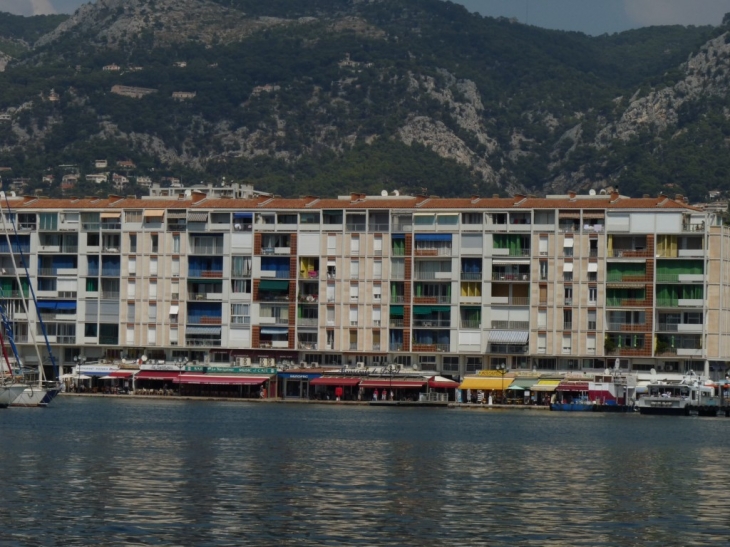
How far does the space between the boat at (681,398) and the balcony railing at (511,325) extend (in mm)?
14154

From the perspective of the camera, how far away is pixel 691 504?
70812 mm

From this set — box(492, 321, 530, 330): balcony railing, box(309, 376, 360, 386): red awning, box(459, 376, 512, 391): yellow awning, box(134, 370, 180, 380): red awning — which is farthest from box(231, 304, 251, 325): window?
box(492, 321, 530, 330): balcony railing

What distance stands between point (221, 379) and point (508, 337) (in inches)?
1132

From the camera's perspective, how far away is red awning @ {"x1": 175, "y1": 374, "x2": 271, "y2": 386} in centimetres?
17362

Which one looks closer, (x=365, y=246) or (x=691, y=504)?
(x=691, y=504)

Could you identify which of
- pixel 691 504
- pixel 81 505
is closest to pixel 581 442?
pixel 691 504

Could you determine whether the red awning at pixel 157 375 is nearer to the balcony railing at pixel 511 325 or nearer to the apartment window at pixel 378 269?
the apartment window at pixel 378 269

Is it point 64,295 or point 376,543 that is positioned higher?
point 64,295

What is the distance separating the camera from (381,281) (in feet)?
575

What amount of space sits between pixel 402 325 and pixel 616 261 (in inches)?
869

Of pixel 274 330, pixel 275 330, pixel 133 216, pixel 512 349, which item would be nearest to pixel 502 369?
pixel 512 349

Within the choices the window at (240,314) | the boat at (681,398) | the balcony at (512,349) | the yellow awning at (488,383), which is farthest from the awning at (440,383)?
the window at (240,314)

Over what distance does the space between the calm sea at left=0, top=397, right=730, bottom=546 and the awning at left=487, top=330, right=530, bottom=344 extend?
41910 mm

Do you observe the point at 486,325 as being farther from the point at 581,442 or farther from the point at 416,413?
the point at 581,442
